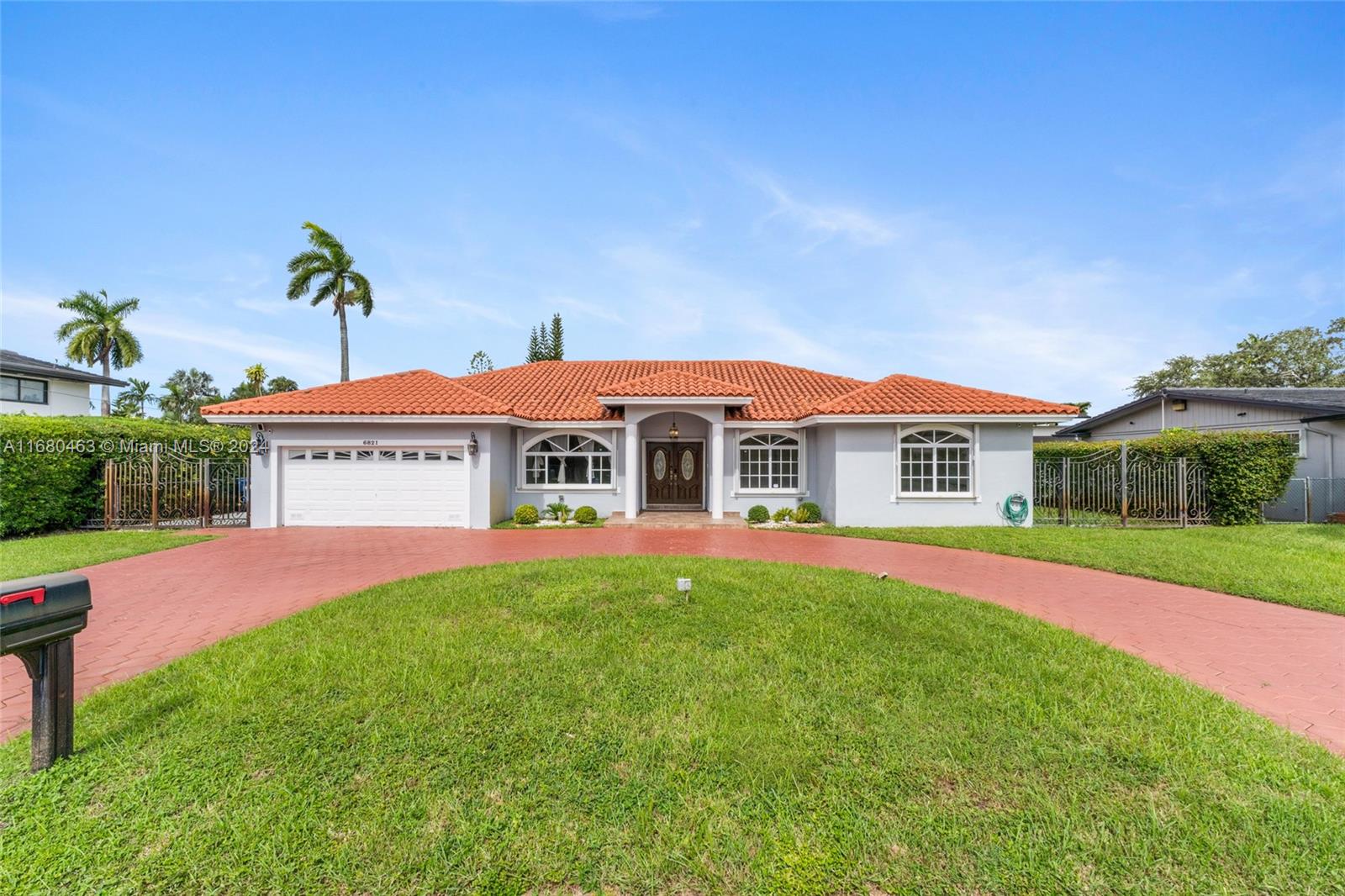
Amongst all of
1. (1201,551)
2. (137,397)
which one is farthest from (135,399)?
(1201,551)

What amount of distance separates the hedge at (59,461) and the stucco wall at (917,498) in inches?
754

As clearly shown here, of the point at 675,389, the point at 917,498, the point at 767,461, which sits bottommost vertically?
the point at 917,498

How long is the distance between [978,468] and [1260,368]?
4020cm

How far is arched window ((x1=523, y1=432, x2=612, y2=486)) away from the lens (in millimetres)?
16812

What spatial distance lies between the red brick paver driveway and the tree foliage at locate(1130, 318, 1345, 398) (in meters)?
36.4

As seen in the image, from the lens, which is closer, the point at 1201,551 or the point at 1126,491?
the point at 1201,551

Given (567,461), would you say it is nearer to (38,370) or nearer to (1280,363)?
(38,370)

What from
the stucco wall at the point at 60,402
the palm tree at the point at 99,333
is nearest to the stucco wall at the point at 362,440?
the stucco wall at the point at 60,402

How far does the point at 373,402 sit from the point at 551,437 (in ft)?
17.2

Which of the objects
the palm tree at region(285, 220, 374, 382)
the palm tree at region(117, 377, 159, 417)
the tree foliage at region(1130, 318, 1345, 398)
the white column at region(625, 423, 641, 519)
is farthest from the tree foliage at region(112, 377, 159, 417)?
the tree foliage at region(1130, 318, 1345, 398)

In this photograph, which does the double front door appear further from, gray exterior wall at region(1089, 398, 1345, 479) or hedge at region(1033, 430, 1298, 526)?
gray exterior wall at region(1089, 398, 1345, 479)

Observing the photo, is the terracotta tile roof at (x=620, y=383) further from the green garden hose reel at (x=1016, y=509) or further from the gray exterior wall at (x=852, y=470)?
the green garden hose reel at (x=1016, y=509)

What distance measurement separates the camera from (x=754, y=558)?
995cm

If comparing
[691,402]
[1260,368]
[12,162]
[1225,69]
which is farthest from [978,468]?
[1260,368]
